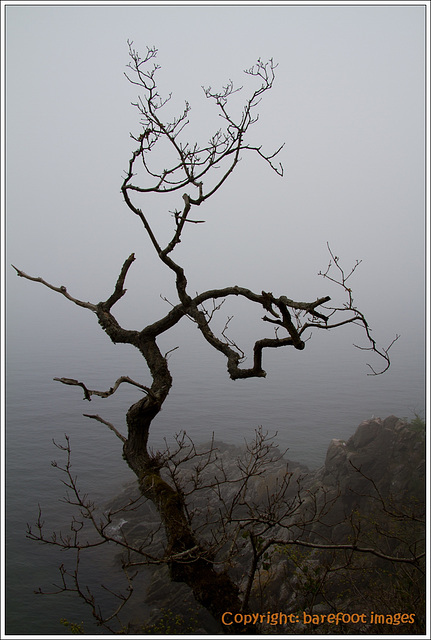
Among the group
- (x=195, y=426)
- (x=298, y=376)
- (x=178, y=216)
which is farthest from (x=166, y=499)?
(x=298, y=376)

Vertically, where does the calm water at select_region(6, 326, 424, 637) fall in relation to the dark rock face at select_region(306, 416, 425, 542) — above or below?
below

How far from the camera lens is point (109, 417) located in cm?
3312

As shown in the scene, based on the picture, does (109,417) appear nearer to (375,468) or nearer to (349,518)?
(375,468)

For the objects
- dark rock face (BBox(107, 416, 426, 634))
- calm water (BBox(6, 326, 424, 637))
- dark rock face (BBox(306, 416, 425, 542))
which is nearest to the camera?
dark rock face (BBox(107, 416, 426, 634))

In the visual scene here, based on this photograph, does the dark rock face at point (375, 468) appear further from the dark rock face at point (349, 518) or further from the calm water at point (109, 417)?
the calm water at point (109, 417)

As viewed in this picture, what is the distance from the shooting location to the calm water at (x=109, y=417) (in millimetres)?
16016

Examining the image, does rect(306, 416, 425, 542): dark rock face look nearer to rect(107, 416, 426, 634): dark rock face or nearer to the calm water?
rect(107, 416, 426, 634): dark rock face

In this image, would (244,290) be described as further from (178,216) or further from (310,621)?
(310,621)

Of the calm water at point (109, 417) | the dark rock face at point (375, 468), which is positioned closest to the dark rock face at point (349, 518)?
the dark rock face at point (375, 468)

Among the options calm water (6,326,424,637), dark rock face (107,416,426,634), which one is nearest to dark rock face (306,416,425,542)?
dark rock face (107,416,426,634)

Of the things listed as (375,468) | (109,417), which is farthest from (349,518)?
(109,417)

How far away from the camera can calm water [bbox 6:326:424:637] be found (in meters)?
16.0

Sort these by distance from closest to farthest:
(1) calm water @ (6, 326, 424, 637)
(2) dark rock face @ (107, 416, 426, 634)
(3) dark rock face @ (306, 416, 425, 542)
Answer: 1. (2) dark rock face @ (107, 416, 426, 634)
2. (3) dark rock face @ (306, 416, 425, 542)
3. (1) calm water @ (6, 326, 424, 637)

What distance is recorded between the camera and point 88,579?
15.1 metres
